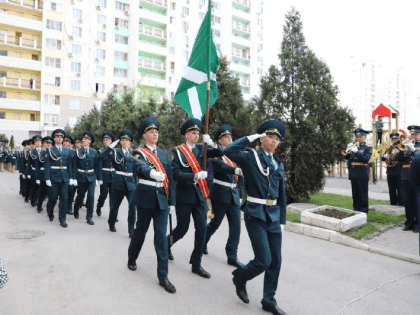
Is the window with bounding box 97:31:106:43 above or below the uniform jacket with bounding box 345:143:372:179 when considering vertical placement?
above

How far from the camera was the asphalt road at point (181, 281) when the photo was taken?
3.99m

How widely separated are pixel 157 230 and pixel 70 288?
1332mm

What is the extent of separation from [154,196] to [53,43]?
46.1 meters

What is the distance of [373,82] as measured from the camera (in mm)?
116188

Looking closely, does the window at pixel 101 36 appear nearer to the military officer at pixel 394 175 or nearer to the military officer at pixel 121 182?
the military officer at pixel 121 182

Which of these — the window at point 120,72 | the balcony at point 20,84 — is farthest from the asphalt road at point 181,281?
the window at point 120,72

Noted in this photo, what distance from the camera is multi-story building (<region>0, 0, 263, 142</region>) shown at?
42188 millimetres

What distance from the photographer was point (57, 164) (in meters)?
8.62

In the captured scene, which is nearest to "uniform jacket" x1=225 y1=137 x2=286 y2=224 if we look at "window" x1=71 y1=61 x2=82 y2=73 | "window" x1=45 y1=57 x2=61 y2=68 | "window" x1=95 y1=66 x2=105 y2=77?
"window" x1=71 y1=61 x2=82 y2=73

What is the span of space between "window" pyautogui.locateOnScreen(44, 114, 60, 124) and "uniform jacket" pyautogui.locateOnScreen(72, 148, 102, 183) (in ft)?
126

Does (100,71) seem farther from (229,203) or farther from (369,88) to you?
(369,88)

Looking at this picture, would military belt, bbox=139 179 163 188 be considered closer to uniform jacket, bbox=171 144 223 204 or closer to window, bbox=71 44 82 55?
uniform jacket, bbox=171 144 223 204

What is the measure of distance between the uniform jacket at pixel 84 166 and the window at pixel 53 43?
40.4 meters

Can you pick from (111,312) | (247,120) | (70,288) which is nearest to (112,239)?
(70,288)
